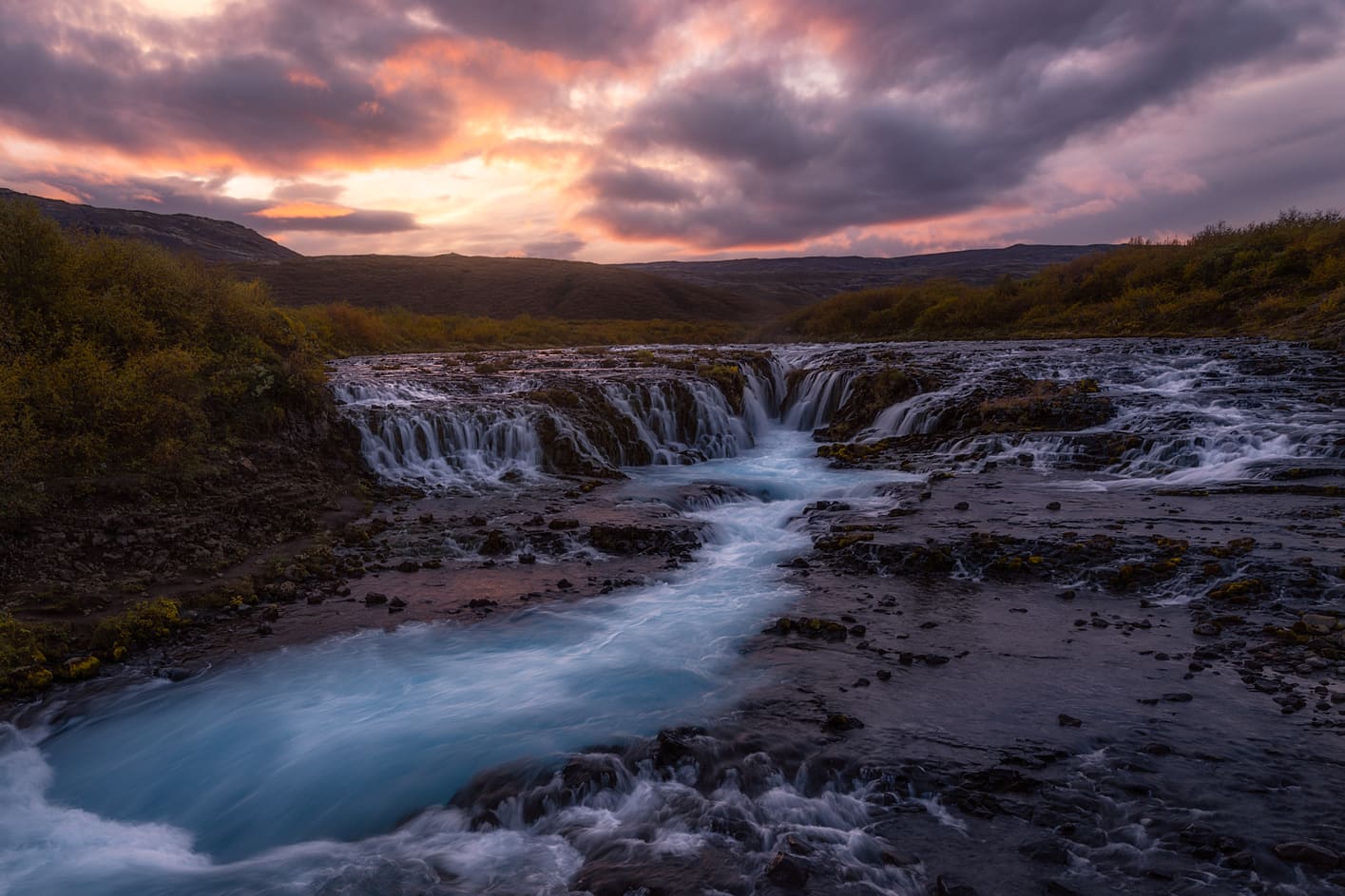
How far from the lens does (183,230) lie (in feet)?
472

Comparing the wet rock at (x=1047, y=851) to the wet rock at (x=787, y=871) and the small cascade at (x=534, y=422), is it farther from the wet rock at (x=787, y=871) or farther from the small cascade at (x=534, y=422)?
the small cascade at (x=534, y=422)

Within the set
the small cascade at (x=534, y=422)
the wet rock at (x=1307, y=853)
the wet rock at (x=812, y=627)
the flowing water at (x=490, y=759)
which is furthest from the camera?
the small cascade at (x=534, y=422)

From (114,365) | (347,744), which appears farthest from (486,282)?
(347,744)

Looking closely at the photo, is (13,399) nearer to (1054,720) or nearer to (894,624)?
(894,624)

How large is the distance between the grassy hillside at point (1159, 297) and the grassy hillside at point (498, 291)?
35629 millimetres

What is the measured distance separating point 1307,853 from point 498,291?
108 meters

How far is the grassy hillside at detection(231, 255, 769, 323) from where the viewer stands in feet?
303

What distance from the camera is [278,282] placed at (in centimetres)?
9094

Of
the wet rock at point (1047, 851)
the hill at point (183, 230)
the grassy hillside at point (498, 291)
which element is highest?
the hill at point (183, 230)

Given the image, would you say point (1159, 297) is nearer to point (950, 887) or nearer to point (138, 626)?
point (950, 887)

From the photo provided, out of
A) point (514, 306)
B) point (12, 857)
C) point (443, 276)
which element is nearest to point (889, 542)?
point (12, 857)

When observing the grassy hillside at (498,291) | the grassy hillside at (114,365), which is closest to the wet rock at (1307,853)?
the grassy hillside at (114,365)

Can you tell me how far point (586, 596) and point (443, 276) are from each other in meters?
106

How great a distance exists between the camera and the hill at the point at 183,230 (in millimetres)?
125988
